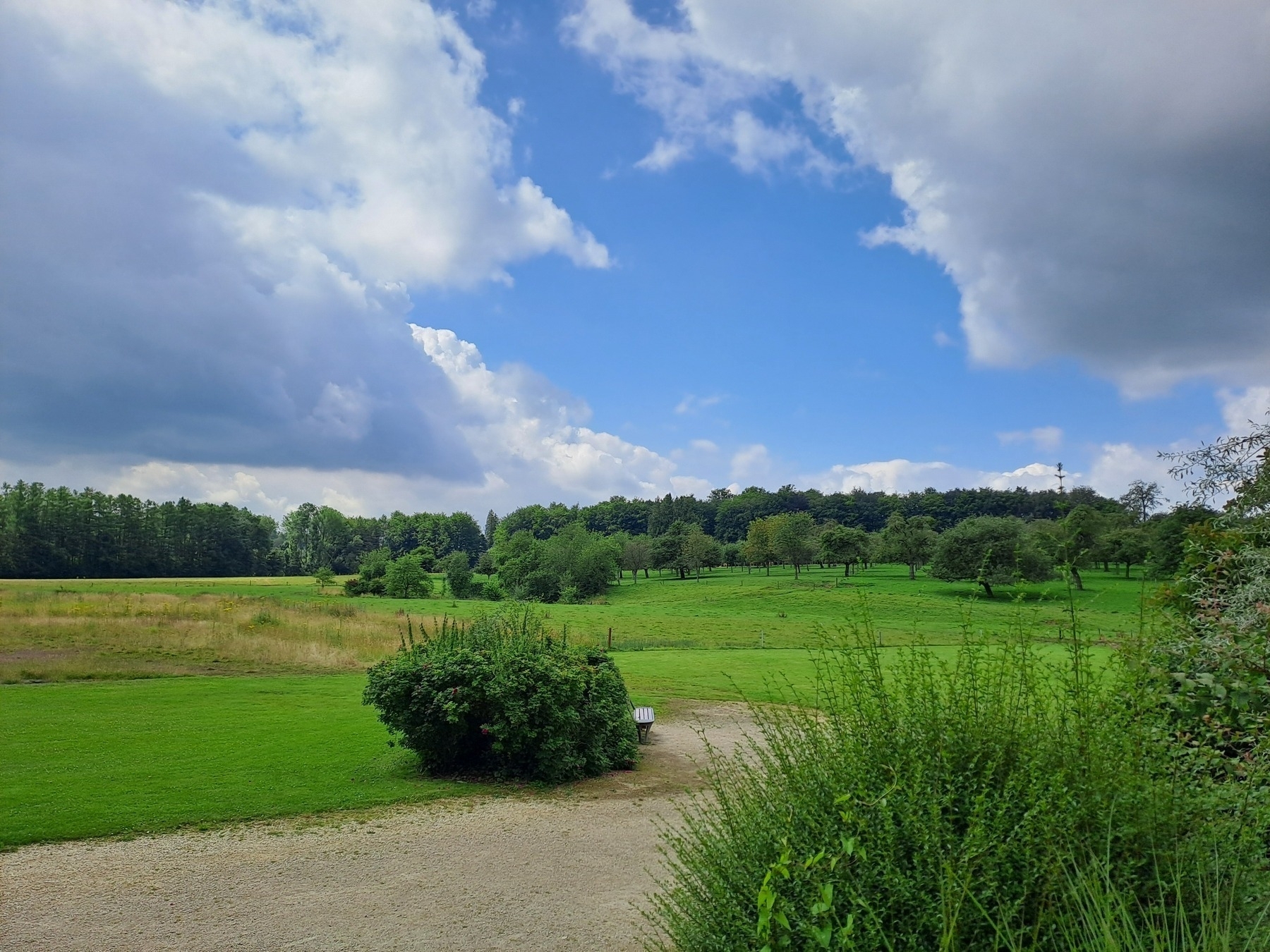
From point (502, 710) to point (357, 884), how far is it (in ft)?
13.9

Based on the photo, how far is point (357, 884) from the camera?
7438 millimetres

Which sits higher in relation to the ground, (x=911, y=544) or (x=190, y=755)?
(x=911, y=544)

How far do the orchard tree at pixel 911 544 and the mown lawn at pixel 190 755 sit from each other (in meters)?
65.9

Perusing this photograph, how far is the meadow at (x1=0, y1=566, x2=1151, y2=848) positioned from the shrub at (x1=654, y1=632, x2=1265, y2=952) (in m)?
0.66

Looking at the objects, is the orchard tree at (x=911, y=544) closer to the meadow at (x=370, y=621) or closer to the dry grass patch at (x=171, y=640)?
the meadow at (x=370, y=621)

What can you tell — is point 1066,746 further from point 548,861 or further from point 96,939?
point 96,939

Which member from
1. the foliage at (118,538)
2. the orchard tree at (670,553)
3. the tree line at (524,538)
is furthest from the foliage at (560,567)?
the foliage at (118,538)

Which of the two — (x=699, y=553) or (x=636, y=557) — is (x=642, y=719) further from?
(x=636, y=557)

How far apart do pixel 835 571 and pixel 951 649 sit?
63272 mm

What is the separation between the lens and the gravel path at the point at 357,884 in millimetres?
6328

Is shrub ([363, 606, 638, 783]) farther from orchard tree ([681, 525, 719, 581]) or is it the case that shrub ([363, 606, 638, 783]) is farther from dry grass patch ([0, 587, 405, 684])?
orchard tree ([681, 525, 719, 581])

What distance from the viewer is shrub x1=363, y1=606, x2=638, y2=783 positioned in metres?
11.5

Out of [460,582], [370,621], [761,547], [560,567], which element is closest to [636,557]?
[761,547]

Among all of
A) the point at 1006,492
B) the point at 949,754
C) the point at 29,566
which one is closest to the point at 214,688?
the point at 949,754
